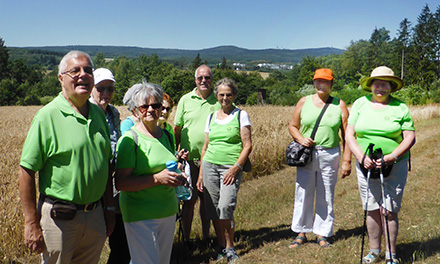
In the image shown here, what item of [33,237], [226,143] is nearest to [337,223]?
[226,143]

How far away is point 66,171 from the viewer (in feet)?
8.16

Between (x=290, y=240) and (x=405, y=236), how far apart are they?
1.47 meters

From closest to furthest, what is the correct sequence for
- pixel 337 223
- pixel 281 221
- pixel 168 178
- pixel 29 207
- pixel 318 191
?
1. pixel 29 207
2. pixel 168 178
3. pixel 318 191
4. pixel 337 223
5. pixel 281 221

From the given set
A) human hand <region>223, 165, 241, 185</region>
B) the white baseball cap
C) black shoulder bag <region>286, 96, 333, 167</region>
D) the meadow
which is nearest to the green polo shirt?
human hand <region>223, 165, 241, 185</region>

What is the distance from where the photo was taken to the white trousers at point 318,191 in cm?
461

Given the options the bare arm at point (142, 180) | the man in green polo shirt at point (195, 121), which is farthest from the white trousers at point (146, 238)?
the man in green polo shirt at point (195, 121)

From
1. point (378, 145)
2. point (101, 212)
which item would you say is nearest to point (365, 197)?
point (378, 145)

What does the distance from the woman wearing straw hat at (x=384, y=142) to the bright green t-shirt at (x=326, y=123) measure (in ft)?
1.29

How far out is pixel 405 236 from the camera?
4.89 meters

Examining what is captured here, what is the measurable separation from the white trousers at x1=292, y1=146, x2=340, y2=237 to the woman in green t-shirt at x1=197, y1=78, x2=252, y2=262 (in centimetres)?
93

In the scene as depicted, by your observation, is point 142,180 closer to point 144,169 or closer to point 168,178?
point 144,169

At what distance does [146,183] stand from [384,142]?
2491 millimetres

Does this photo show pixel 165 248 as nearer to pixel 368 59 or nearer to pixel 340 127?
pixel 340 127

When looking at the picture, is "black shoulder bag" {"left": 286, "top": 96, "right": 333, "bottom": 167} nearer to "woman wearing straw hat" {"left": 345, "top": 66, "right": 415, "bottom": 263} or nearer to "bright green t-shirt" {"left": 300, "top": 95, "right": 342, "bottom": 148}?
"bright green t-shirt" {"left": 300, "top": 95, "right": 342, "bottom": 148}
